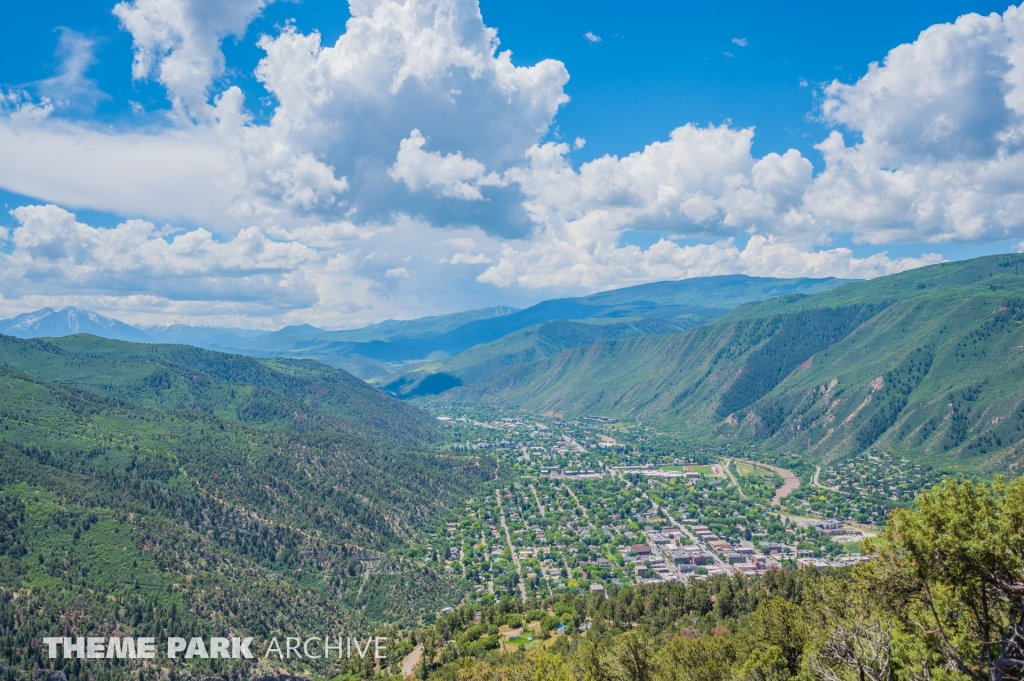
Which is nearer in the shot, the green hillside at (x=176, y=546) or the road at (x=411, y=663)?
the road at (x=411, y=663)

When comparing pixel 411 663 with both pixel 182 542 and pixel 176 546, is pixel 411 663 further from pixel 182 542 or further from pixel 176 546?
pixel 182 542

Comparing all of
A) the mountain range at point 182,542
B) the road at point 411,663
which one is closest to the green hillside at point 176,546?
the mountain range at point 182,542

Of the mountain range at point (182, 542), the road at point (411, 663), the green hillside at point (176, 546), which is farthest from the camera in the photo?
the mountain range at point (182, 542)

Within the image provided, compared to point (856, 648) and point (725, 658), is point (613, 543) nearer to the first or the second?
point (725, 658)

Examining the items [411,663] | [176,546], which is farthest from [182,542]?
[411,663]

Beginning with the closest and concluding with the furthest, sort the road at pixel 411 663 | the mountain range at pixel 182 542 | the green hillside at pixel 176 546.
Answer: the road at pixel 411 663 → the green hillside at pixel 176 546 → the mountain range at pixel 182 542

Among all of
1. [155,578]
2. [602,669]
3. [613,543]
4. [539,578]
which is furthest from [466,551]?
[602,669]

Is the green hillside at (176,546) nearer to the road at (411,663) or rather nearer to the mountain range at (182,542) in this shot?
the mountain range at (182,542)

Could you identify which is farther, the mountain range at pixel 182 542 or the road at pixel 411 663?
the mountain range at pixel 182 542

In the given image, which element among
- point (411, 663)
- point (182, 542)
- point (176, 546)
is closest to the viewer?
point (411, 663)
